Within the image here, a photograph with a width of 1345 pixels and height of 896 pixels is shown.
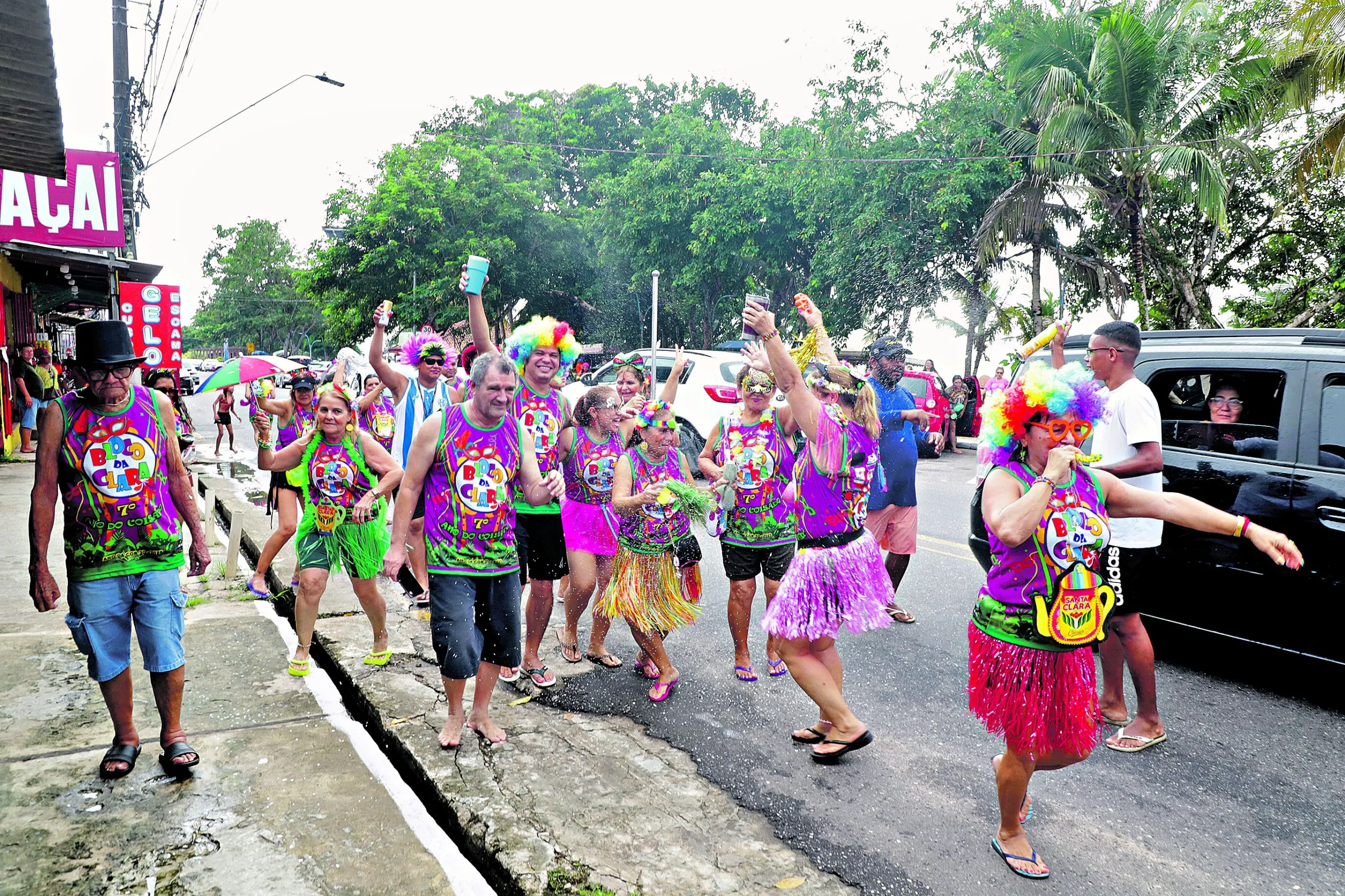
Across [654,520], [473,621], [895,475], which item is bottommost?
[473,621]

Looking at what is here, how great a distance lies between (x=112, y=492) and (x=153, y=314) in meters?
13.0

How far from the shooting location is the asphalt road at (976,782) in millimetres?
3078

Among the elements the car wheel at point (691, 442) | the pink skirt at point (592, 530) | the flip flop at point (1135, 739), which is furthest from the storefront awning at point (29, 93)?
the car wheel at point (691, 442)

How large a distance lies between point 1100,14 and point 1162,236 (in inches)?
185

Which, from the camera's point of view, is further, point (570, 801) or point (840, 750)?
point (840, 750)

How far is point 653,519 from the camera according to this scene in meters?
4.77

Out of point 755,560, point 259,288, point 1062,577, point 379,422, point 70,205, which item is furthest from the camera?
point 259,288

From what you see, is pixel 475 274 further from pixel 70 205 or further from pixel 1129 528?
pixel 70 205

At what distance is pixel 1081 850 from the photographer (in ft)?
10.5

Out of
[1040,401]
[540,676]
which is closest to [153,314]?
[540,676]

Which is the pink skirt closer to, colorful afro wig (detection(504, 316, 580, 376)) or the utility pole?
colorful afro wig (detection(504, 316, 580, 376))

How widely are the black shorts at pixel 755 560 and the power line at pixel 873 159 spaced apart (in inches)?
546

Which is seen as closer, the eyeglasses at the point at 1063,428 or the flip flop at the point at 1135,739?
the eyeglasses at the point at 1063,428

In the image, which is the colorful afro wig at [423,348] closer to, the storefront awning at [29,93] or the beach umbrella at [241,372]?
the beach umbrella at [241,372]
